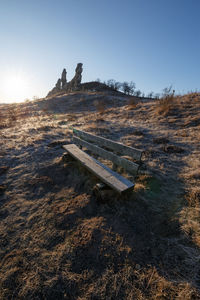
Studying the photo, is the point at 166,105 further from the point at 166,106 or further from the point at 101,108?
the point at 101,108

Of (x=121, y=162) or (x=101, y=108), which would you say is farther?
(x=101, y=108)

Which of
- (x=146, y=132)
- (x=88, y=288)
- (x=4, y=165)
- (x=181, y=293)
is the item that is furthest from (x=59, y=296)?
(x=146, y=132)

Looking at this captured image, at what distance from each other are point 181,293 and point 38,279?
1586 millimetres

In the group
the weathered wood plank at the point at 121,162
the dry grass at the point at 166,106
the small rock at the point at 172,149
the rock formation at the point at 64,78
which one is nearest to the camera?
the weathered wood plank at the point at 121,162

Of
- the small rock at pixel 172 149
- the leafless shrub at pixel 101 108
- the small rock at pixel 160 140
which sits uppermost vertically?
the leafless shrub at pixel 101 108

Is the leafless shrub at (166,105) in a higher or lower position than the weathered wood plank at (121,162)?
higher

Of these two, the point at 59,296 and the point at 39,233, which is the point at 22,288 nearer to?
the point at 59,296

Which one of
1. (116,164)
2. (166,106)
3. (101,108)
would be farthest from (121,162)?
(101,108)

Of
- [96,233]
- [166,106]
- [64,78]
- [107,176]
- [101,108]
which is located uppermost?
[64,78]

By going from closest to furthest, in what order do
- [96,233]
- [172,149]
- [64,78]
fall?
1. [96,233]
2. [172,149]
3. [64,78]

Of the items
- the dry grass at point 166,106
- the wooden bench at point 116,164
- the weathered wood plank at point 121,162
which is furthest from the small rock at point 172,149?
the dry grass at point 166,106

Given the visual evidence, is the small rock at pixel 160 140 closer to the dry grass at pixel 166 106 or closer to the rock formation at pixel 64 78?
Result: the dry grass at pixel 166 106

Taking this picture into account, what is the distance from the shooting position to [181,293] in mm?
1340

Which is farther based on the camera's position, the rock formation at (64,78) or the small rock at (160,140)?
the rock formation at (64,78)
